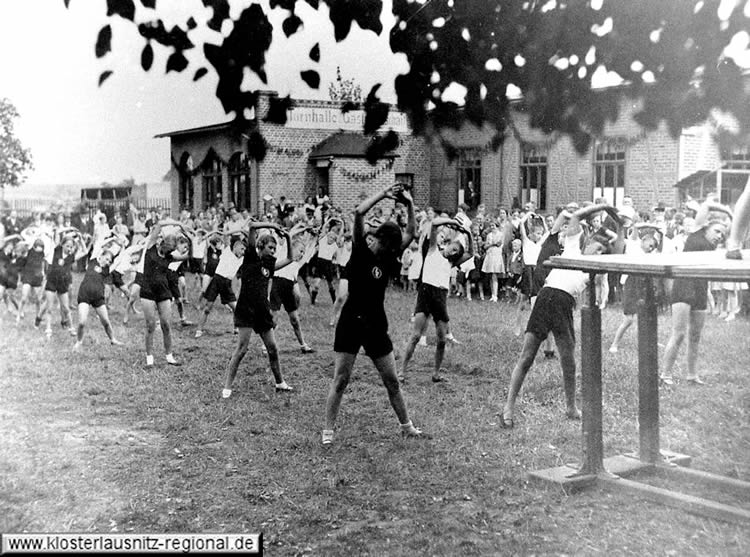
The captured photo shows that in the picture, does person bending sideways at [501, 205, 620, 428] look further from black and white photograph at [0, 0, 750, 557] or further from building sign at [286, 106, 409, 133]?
building sign at [286, 106, 409, 133]

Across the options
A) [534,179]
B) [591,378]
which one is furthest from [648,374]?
[534,179]

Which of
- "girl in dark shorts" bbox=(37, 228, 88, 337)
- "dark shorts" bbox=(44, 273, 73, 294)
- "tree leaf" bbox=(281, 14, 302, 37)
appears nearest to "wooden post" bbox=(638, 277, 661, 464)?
"tree leaf" bbox=(281, 14, 302, 37)

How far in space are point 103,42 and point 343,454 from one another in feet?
11.9

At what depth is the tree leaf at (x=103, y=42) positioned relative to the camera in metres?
4.48

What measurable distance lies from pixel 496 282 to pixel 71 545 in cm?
1277

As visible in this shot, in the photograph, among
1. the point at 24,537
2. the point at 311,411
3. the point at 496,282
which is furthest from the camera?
the point at 496,282

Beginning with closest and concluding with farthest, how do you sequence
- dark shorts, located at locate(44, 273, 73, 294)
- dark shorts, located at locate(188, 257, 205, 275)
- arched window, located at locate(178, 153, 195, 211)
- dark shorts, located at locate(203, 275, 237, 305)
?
arched window, located at locate(178, 153, 195, 211)
dark shorts, located at locate(203, 275, 237, 305)
dark shorts, located at locate(44, 273, 73, 294)
dark shorts, located at locate(188, 257, 205, 275)

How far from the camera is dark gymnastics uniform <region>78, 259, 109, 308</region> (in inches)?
452

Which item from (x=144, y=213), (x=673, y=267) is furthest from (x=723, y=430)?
(x=144, y=213)

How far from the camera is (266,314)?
8.75 metres

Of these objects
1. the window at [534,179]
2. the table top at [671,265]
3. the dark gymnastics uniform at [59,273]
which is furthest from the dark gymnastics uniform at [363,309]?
the dark gymnastics uniform at [59,273]

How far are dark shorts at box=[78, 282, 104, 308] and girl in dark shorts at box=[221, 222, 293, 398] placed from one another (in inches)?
132

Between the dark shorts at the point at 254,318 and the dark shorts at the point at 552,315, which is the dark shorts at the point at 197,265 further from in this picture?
the dark shorts at the point at 552,315

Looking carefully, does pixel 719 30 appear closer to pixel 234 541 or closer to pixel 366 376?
pixel 234 541
